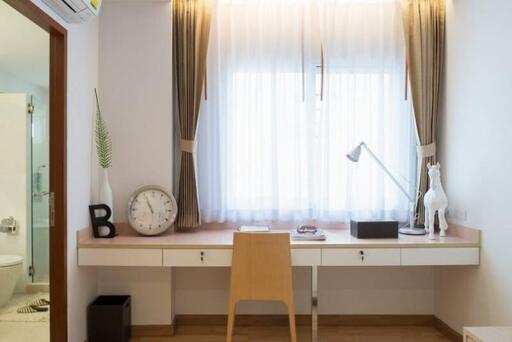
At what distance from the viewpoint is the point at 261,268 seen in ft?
7.49

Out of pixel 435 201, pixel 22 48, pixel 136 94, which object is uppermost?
pixel 22 48

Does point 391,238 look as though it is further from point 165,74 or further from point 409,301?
point 165,74

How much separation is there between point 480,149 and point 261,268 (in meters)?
1.60

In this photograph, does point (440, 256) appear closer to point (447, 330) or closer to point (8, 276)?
point (447, 330)

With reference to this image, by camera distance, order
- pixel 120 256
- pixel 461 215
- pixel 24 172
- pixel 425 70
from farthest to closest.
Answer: pixel 24 172 < pixel 425 70 < pixel 461 215 < pixel 120 256

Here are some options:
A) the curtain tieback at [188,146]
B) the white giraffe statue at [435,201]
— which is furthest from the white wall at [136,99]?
the white giraffe statue at [435,201]

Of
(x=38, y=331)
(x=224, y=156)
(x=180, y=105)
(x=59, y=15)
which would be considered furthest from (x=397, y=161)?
(x=38, y=331)

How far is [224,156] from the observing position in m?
2.94

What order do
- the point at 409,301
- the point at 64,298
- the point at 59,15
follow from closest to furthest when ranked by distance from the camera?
1. the point at 59,15
2. the point at 64,298
3. the point at 409,301

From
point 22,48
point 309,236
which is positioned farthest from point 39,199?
point 309,236

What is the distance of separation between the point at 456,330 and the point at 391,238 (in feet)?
2.77

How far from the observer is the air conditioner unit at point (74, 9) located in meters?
1.93

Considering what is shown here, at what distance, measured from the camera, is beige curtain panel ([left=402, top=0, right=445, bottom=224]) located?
2.85m

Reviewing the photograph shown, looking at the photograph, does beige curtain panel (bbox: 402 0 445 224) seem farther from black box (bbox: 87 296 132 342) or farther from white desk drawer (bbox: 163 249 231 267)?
black box (bbox: 87 296 132 342)
